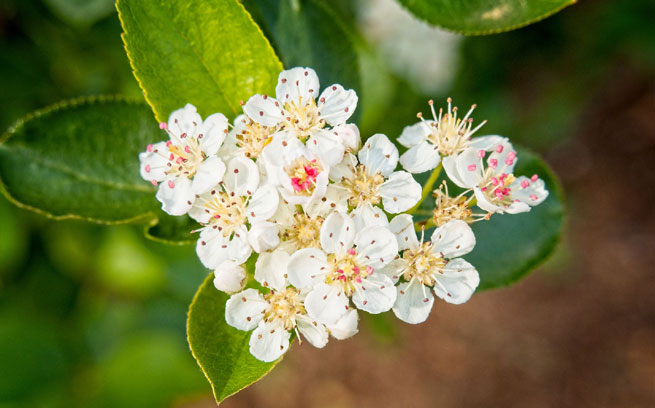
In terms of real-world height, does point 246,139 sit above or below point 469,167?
above

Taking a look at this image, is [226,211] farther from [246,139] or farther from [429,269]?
[429,269]

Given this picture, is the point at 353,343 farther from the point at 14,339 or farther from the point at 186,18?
the point at 186,18

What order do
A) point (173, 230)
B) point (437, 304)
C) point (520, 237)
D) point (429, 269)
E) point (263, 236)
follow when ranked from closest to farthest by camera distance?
point (263, 236) → point (429, 269) → point (173, 230) → point (520, 237) → point (437, 304)

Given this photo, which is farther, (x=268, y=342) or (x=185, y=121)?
(x=185, y=121)

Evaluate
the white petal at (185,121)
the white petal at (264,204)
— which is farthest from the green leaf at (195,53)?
the white petal at (264,204)

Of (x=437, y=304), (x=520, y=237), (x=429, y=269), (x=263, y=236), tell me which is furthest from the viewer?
(x=437, y=304)

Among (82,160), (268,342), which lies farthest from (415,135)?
(82,160)

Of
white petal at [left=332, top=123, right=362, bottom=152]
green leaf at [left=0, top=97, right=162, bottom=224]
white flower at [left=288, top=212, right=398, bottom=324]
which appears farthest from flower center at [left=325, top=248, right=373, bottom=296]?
green leaf at [left=0, top=97, right=162, bottom=224]
